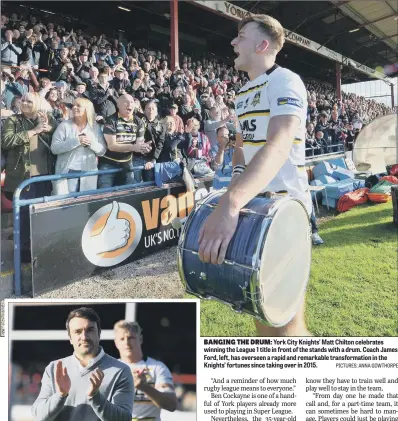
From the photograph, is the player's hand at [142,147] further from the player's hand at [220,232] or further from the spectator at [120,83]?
the player's hand at [220,232]

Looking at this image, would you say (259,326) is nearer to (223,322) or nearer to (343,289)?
(223,322)

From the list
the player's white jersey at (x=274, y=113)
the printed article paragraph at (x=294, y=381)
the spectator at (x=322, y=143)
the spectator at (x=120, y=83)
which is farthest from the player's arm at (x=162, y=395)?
the spectator at (x=120, y=83)

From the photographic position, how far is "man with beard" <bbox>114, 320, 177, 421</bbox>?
1.21 meters

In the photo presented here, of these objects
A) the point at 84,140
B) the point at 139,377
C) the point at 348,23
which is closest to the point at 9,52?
the point at 84,140

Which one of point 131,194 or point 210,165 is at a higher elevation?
point 210,165

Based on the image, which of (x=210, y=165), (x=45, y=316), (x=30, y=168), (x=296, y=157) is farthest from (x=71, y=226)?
(x=296, y=157)

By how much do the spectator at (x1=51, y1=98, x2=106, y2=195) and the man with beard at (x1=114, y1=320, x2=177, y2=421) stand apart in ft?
2.55

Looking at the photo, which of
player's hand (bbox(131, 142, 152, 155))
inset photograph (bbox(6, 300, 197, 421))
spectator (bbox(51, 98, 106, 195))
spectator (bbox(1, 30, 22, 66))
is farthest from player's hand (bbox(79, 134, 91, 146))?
inset photograph (bbox(6, 300, 197, 421))

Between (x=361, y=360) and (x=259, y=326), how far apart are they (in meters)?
0.46

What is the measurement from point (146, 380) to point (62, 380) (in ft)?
0.93

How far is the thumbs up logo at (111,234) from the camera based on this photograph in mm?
1699

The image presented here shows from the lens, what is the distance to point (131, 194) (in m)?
1.92

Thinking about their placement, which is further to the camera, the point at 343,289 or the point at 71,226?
the point at 71,226

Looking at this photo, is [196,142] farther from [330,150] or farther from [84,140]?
[330,150]
